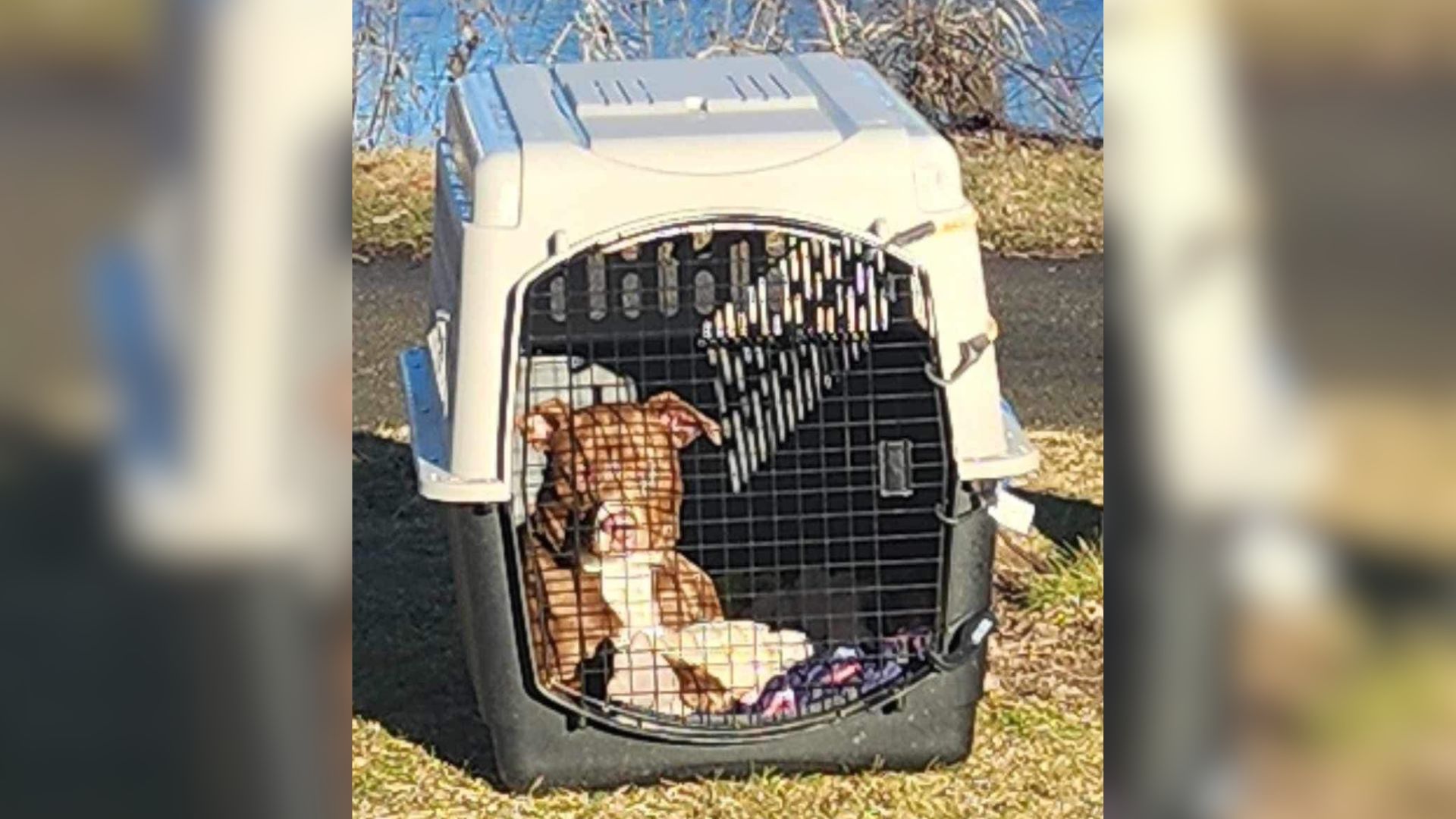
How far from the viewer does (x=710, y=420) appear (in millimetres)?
2953

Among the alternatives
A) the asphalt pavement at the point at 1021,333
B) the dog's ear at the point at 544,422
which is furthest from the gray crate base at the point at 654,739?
the asphalt pavement at the point at 1021,333

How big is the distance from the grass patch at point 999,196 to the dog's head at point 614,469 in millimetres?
2390

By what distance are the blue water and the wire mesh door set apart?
7.54 ft

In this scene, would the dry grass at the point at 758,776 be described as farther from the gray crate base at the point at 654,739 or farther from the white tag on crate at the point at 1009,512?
the white tag on crate at the point at 1009,512

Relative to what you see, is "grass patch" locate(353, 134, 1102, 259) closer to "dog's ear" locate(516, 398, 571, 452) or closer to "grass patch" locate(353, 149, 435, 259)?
"grass patch" locate(353, 149, 435, 259)

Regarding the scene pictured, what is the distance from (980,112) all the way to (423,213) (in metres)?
1.63

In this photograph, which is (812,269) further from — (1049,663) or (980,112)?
(980,112)

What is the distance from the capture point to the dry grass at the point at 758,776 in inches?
105

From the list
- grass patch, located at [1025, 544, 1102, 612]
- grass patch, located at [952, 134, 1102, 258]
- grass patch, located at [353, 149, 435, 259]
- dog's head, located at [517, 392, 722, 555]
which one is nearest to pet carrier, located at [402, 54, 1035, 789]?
dog's head, located at [517, 392, 722, 555]

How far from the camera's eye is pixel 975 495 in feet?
8.37
